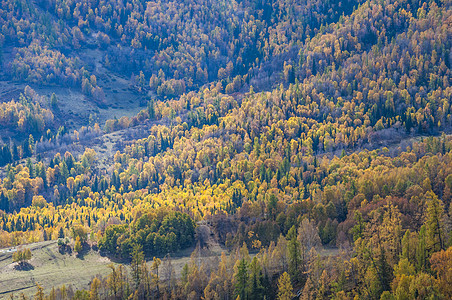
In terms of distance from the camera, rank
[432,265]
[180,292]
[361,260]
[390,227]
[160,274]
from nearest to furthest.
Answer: [432,265] < [361,260] < [390,227] < [180,292] < [160,274]

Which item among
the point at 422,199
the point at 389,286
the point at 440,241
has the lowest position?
the point at 389,286

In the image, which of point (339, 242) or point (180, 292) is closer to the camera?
point (180, 292)

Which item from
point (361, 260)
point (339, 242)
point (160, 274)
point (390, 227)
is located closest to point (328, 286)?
point (361, 260)

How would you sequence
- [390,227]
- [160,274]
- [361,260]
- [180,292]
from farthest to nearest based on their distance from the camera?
[160,274]
[180,292]
[390,227]
[361,260]

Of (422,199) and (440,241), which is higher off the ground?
(422,199)

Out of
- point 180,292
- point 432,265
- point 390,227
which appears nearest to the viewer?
point 432,265

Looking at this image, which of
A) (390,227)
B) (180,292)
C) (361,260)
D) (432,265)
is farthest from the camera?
(180,292)

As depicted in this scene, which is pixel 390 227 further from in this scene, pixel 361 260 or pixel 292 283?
pixel 292 283

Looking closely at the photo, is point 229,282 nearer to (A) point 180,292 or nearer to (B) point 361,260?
(A) point 180,292

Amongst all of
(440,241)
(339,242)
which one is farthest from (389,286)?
(339,242)
